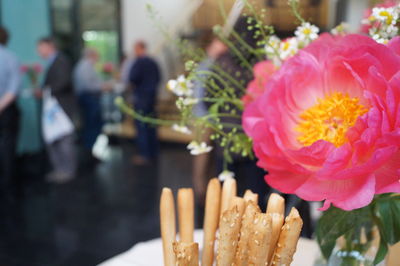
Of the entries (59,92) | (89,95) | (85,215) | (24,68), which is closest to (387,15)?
(85,215)

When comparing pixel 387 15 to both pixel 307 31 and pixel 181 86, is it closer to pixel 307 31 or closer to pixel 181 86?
pixel 307 31

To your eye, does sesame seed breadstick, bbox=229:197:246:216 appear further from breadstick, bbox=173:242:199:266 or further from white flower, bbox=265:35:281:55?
white flower, bbox=265:35:281:55

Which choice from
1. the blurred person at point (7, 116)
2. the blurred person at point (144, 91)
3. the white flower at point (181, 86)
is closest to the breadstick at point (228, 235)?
the white flower at point (181, 86)

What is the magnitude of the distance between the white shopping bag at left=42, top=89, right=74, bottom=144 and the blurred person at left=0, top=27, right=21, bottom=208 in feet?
0.97

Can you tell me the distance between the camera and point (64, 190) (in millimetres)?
4395

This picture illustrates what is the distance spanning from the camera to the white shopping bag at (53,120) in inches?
180

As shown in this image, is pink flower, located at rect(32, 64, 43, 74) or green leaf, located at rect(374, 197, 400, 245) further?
pink flower, located at rect(32, 64, 43, 74)

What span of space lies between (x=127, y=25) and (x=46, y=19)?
2370 mm

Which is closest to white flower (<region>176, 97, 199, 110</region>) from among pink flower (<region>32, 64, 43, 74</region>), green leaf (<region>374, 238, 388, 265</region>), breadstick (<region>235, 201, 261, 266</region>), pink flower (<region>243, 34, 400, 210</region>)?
pink flower (<region>243, 34, 400, 210</region>)

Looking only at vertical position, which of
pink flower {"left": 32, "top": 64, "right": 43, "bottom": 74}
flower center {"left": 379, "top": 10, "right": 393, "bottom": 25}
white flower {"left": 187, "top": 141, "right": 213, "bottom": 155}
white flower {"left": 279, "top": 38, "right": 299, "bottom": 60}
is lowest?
pink flower {"left": 32, "top": 64, "right": 43, "bottom": 74}

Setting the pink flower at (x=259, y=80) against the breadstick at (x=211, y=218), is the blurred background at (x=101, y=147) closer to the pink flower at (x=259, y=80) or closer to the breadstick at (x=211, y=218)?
the pink flower at (x=259, y=80)

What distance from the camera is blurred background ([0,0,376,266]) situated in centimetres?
315

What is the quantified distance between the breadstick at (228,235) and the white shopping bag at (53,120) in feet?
13.9

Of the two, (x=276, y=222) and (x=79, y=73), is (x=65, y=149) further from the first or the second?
(x=276, y=222)
